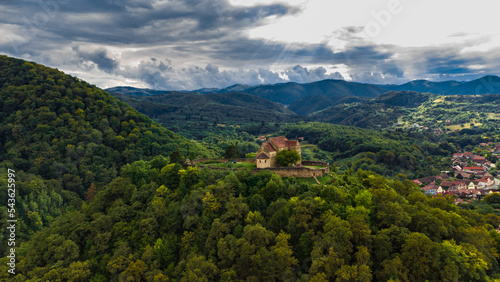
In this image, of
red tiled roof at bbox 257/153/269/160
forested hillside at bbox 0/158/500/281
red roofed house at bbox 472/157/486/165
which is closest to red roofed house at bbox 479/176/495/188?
red roofed house at bbox 472/157/486/165

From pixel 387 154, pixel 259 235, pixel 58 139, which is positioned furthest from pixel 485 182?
pixel 58 139

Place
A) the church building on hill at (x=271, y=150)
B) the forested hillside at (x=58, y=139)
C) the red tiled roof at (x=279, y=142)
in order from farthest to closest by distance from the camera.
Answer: the forested hillside at (x=58, y=139), the red tiled roof at (x=279, y=142), the church building on hill at (x=271, y=150)

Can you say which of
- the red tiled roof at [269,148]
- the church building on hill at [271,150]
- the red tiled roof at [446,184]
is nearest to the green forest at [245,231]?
the church building on hill at [271,150]

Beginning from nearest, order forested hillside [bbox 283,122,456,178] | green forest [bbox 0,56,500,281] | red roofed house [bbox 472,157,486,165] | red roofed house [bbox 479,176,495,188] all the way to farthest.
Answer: green forest [bbox 0,56,500,281]
red roofed house [bbox 479,176,495,188]
forested hillside [bbox 283,122,456,178]
red roofed house [bbox 472,157,486,165]

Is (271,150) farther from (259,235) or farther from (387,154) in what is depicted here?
(387,154)

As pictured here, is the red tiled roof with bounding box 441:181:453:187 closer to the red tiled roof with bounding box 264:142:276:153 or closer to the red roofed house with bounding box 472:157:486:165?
the red roofed house with bounding box 472:157:486:165

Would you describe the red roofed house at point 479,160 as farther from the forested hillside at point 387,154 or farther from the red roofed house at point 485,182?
the red roofed house at point 485,182

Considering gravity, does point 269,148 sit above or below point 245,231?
above

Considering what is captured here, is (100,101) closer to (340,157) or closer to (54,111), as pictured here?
(54,111)

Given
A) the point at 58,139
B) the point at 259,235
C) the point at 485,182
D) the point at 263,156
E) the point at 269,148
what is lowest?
the point at 485,182
